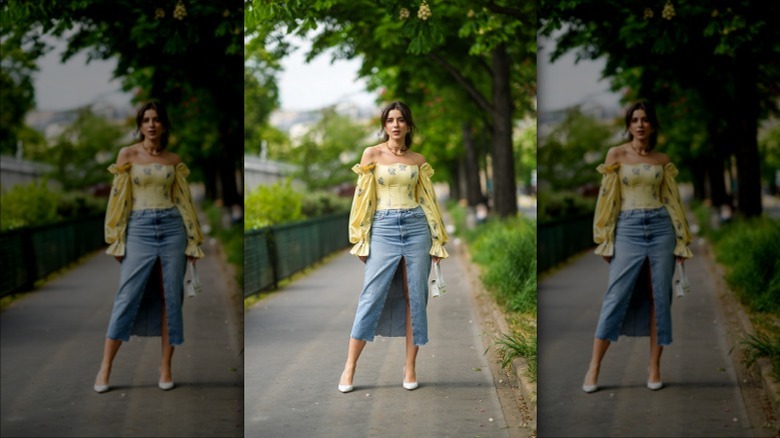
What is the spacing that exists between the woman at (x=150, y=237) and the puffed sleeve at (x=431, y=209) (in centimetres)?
Result: 165

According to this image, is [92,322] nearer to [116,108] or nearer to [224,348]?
[224,348]

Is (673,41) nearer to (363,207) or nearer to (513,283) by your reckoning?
(513,283)

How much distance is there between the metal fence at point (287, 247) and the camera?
6.11 meters

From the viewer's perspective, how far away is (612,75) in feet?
23.0

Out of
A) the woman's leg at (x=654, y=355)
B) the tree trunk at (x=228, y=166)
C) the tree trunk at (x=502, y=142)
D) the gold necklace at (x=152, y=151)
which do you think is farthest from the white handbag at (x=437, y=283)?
the tree trunk at (x=228, y=166)

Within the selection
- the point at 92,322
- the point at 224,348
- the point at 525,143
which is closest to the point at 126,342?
the point at 92,322

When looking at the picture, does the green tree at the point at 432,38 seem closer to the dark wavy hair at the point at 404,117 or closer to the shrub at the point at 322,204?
the dark wavy hair at the point at 404,117

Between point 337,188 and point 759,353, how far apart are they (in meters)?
3.27

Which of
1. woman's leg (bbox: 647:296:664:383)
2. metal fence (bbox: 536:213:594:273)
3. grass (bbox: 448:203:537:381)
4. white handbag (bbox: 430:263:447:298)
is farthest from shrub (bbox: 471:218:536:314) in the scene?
woman's leg (bbox: 647:296:664:383)

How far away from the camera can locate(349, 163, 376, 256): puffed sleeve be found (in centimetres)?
556

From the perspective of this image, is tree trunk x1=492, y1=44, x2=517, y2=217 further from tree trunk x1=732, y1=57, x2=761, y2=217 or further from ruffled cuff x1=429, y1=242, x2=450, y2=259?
tree trunk x1=732, y1=57, x2=761, y2=217

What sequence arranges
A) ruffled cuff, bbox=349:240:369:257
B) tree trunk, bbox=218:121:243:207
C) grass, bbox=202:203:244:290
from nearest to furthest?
ruffled cuff, bbox=349:240:369:257 < grass, bbox=202:203:244:290 < tree trunk, bbox=218:121:243:207

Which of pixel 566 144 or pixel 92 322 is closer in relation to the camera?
pixel 92 322

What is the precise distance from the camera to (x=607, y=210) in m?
5.81
